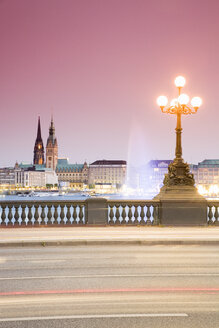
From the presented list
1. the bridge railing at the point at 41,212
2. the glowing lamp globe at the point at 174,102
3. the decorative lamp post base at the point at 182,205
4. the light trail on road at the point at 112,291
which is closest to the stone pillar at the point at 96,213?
the bridge railing at the point at 41,212

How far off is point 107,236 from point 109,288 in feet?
22.0

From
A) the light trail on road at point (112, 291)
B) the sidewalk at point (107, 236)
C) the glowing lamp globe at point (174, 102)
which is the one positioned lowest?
the light trail on road at point (112, 291)

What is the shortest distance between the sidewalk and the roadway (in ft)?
3.50

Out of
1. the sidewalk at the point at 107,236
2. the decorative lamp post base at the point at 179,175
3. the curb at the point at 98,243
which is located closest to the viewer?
the curb at the point at 98,243

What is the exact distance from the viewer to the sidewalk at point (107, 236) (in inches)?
568

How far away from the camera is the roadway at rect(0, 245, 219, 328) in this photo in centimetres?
675

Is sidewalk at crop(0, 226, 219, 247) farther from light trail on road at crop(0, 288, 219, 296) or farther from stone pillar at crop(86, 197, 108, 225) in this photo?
light trail on road at crop(0, 288, 219, 296)

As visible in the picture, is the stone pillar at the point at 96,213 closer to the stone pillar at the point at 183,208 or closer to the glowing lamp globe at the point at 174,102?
the stone pillar at the point at 183,208

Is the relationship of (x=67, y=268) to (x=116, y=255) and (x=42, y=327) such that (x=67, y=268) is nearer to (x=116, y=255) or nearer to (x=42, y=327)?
(x=116, y=255)

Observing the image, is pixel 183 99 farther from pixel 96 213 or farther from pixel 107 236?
pixel 107 236

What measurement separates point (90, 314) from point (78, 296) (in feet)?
3.52

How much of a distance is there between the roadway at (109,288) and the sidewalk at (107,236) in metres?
1.07

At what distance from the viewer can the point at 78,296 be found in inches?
316

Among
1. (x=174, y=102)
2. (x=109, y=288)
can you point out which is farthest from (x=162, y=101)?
(x=109, y=288)
